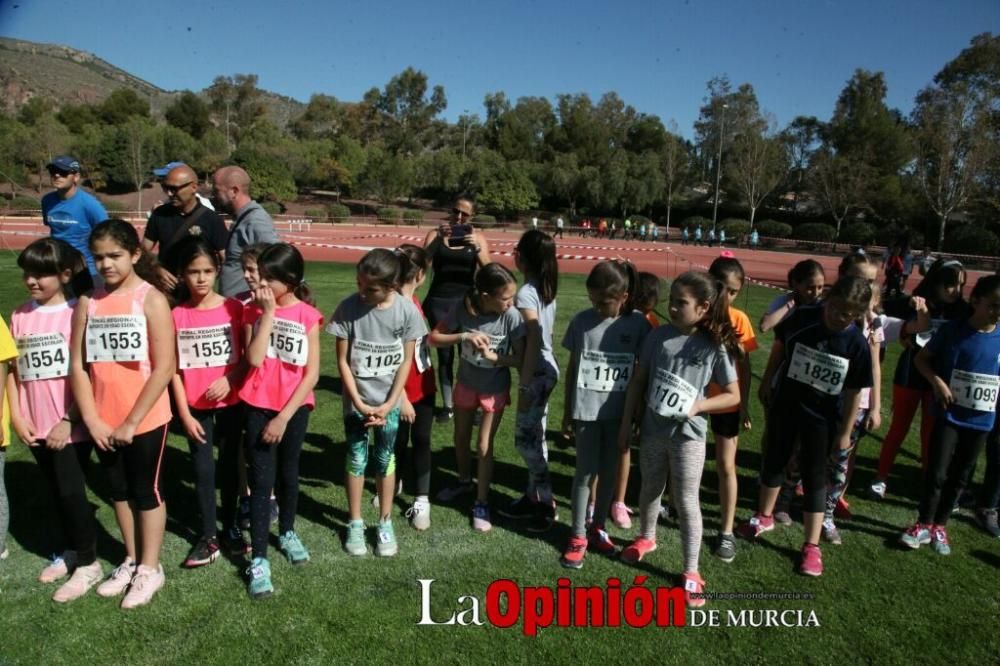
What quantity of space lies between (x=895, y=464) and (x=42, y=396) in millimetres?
5903

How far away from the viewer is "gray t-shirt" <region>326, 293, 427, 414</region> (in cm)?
346

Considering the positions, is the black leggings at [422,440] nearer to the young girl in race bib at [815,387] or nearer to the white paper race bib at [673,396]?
the white paper race bib at [673,396]

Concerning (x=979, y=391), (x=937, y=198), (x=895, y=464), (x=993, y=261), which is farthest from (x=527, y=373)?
(x=937, y=198)

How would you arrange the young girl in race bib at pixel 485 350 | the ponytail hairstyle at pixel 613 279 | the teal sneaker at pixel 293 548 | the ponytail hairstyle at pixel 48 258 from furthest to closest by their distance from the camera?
the young girl in race bib at pixel 485 350, the teal sneaker at pixel 293 548, the ponytail hairstyle at pixel 613 279, the ponytail hairstyle at pixel 48 258

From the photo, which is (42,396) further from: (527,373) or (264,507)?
(527,373)

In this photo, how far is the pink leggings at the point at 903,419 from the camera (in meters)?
4.33

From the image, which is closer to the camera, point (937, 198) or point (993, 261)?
point (993, 261)

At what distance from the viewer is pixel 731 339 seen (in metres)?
3.21

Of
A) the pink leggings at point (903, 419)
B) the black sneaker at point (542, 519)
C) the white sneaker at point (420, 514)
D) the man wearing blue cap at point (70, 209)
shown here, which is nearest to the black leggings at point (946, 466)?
the pink leggings at point (903, 419)

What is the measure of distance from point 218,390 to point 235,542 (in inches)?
35.3

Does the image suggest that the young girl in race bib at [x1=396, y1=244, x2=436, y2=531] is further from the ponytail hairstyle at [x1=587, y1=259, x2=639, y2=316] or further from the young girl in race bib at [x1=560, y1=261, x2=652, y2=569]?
the ponytail hairstyle at [x1=587, y1=259, x2=639, y2=316]

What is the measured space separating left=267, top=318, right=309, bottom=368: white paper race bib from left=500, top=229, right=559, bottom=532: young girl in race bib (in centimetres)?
126

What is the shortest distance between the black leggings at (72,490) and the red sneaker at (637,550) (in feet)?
9.36

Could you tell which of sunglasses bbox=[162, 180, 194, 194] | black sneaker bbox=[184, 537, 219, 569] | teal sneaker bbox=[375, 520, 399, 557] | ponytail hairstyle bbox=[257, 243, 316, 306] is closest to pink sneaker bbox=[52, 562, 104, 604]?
black sneaker bbox=[184, 537, 219, 569]
